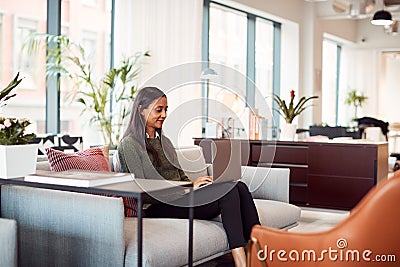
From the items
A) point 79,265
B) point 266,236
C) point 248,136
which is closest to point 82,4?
point 248,136

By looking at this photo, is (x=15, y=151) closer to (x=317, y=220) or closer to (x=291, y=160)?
(x=291, y=160)

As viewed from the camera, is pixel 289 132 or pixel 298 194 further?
pixel 289 132

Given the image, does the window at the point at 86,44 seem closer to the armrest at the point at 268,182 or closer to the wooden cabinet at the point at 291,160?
the wooden cabinet at the point at 291,160

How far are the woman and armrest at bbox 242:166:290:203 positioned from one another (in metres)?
0.64

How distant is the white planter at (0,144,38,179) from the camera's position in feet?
9.00

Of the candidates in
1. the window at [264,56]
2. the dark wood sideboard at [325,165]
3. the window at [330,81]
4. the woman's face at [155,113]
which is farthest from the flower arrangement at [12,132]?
the window at [330,81]

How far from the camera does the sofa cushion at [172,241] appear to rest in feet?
8.59

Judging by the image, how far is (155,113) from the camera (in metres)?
3.47

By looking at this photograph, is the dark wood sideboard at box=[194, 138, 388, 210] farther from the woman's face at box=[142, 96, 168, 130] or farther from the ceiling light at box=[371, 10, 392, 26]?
the ceiling light at box=[371, 10, 392, 26]

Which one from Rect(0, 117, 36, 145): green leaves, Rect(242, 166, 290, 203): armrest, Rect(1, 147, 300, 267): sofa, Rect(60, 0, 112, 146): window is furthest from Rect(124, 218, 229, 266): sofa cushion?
Rect(60, 0, 112, 146): window

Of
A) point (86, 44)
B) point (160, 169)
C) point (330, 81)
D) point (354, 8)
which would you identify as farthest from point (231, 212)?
point (330, 81)

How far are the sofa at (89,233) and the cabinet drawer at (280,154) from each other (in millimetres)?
2278

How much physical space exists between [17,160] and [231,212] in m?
1.13

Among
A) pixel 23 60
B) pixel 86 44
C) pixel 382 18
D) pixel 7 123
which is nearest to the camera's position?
pixel 7 123
